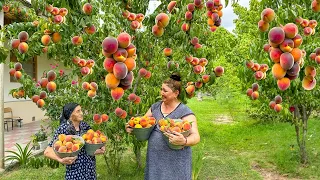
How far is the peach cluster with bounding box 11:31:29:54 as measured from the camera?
7.54 ft

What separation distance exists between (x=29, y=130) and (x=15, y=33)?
269 inches

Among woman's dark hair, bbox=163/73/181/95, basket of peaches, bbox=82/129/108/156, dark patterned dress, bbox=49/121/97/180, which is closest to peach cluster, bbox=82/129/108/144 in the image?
basket of peaches, bbox=82/129/108/156

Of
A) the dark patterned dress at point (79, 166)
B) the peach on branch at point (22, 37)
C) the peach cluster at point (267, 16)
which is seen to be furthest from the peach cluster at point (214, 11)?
the dark patterned dress at point (79, 166)

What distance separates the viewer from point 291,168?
17.3 ft

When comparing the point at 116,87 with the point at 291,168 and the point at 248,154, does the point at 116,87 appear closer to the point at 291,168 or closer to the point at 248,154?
the point at 291,168

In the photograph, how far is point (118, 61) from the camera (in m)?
0.82

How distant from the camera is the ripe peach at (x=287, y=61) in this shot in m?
0.71

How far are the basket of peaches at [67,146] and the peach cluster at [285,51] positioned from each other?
1831 millimetres

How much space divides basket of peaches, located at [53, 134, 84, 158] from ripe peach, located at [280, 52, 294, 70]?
185cm

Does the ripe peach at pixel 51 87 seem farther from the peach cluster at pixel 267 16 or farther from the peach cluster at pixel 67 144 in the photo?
the peach cluster at pixel 267 16

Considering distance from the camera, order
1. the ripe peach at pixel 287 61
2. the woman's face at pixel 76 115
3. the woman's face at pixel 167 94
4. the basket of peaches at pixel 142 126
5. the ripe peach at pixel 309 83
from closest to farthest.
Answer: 1. the ripe peach at pixel 287 61
2. the ripe peach at pixel 309 83
3. the basket of peaches at pixel 142 126
4. the woman's face at pixel 167 94
5. the woman's face at pixel 76 115

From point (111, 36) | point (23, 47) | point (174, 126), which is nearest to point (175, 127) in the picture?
point (174, 126)

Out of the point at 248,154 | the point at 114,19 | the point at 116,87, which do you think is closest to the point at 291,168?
the point at 248,154

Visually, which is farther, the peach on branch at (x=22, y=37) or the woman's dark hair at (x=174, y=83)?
the woman's dark hair at (x=174, y=83)
